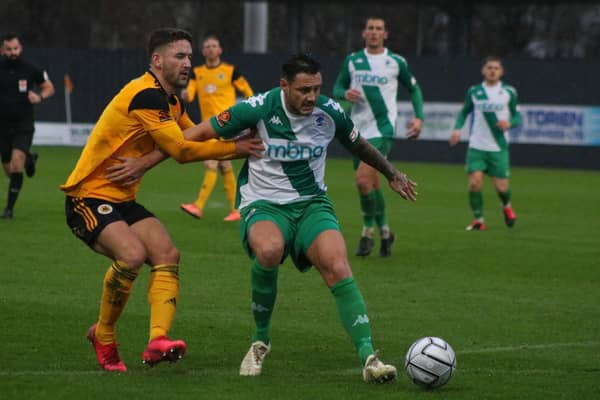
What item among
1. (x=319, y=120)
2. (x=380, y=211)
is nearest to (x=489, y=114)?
(x=380, y=211)

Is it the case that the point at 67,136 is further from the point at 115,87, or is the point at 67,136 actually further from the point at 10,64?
the point at 10,64

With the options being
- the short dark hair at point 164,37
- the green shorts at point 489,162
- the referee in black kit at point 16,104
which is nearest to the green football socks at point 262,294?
the short dark hair at point 164,37

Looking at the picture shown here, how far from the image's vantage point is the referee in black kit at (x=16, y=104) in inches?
663

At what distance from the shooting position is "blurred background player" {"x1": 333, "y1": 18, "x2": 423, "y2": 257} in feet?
45.0

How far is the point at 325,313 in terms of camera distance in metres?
10.1

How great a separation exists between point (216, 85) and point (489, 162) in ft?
13.1

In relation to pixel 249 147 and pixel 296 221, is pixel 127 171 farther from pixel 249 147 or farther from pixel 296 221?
pixel 296 221

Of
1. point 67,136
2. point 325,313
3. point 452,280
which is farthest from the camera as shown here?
point 67,136

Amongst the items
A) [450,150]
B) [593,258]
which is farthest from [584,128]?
[593,258]

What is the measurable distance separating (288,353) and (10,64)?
10.1 metres

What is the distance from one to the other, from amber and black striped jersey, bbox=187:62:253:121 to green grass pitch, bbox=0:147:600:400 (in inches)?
61.4

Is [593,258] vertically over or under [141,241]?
under

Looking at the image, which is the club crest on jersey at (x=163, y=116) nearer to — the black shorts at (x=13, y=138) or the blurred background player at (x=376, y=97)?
the blurred background player at (x=376, y=97)

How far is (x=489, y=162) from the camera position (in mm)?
17812
